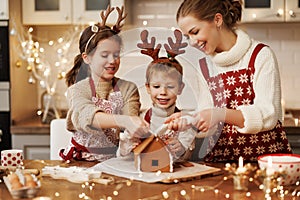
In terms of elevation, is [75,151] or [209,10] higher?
[209,10]

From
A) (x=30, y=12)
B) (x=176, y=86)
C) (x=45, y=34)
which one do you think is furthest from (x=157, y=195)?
(x=45, y=34)

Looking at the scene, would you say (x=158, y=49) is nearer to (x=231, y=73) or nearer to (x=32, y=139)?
(x=231, y=73)

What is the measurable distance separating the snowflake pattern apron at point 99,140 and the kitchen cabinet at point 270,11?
180 cm

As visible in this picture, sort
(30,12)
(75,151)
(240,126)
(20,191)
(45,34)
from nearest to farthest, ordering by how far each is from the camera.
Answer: (20,191) → (240,126) → (75,151) → (30,12) → (45,34)

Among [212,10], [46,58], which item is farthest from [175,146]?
[46,58]

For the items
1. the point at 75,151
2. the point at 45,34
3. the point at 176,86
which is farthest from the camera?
the point at 45,34

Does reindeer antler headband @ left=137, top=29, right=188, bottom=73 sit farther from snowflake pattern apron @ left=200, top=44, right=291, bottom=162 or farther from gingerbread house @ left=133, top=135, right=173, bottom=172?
snowflake pattern apron @ left=200, top=44, right=291, bottom=162

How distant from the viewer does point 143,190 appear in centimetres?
174

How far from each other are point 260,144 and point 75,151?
70cm

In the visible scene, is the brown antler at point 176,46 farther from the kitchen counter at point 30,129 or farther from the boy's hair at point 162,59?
the kitchen counter at point 30,129

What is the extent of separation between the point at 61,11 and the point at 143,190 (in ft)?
7.30

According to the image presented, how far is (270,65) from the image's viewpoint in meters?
2.10

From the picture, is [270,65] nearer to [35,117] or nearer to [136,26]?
[136,26]

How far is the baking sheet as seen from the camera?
1.84 metres
